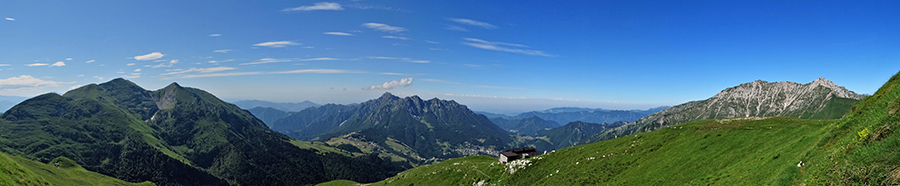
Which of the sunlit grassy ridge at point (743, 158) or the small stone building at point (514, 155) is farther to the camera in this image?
→ the small stone building at point (514, 155)

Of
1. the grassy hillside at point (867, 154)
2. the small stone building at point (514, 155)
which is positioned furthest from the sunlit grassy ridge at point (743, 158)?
the small stone building at point (514, 155)

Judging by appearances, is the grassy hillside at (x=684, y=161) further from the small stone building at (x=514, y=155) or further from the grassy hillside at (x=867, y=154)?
the small stone building at (x=514, y=155)


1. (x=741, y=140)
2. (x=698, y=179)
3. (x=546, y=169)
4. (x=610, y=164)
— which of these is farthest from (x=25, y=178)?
(x=741, y=140)

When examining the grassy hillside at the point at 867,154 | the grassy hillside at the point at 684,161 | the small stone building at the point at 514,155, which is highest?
the grassy hillside at the point at 867,154

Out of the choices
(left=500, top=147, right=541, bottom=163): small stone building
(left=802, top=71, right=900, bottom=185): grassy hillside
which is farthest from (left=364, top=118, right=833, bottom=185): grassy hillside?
(left=500, top=147, right=541, bottom=163): small stone building

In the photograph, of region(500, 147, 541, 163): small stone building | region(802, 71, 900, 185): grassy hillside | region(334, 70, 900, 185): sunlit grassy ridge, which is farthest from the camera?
region(500, 147, 541, 163): small stone building

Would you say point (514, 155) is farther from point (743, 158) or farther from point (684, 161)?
point (743, 158)

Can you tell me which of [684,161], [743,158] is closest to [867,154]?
[743,158]

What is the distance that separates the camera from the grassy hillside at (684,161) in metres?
30.8

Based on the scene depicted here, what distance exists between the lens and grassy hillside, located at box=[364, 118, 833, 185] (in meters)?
30.8

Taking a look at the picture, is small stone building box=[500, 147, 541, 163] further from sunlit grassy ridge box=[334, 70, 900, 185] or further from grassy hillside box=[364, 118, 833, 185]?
grassy hillside box=[364, 118, 833, 185]

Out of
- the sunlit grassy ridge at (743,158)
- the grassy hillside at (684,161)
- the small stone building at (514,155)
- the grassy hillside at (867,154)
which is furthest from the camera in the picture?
the small stone building at (514,155)

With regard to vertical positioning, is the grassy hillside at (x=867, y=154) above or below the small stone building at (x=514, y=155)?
above

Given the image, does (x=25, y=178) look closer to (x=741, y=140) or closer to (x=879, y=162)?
(x=879, y=162)
